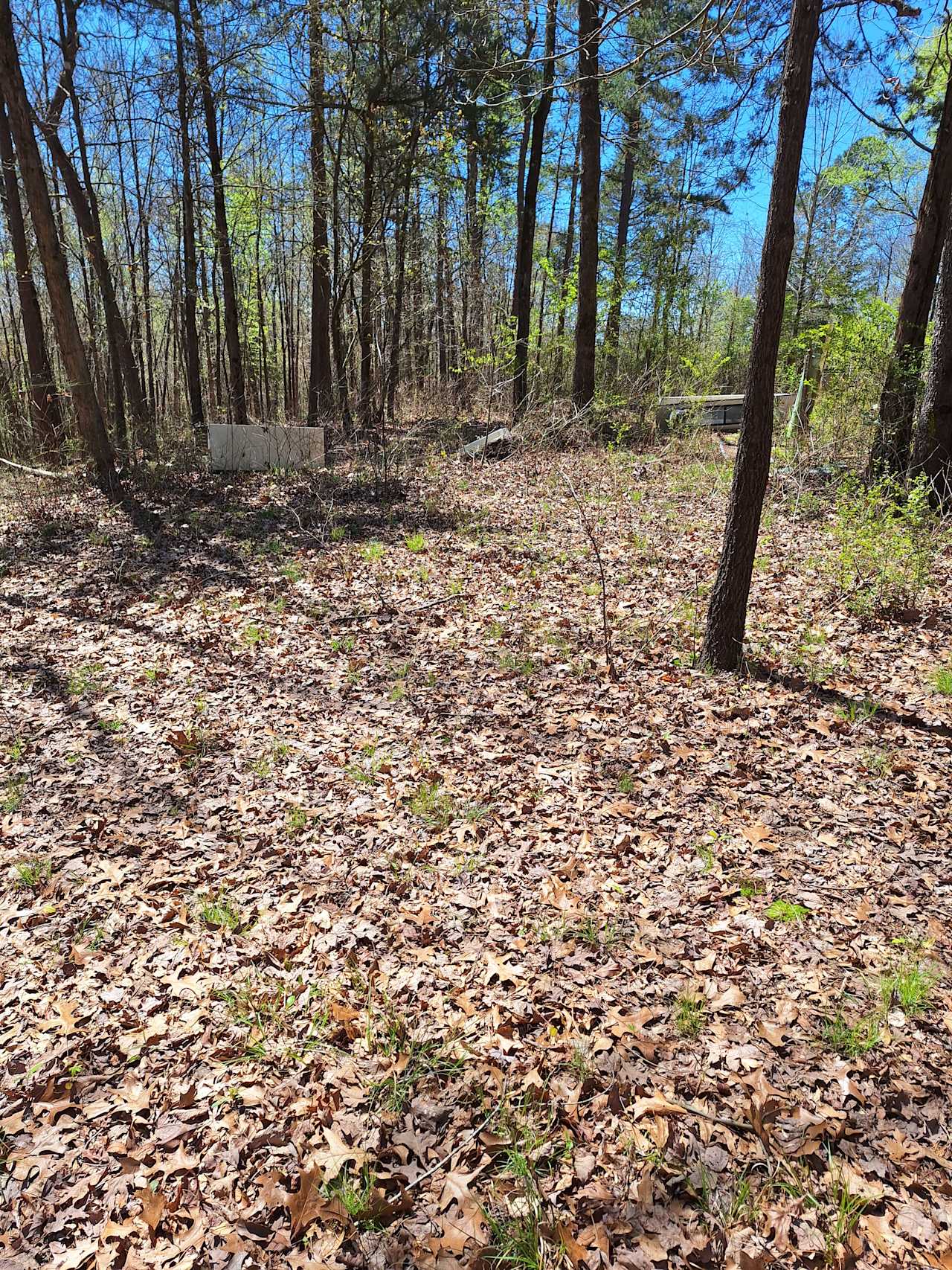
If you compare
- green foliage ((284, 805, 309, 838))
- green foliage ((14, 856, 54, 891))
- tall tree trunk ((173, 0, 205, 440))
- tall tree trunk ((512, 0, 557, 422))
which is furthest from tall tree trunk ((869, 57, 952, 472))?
tall tree trunk ((173, 0, 205, 440))

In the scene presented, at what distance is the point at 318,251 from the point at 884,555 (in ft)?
37.8

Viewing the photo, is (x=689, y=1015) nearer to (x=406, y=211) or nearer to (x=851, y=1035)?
(x=851, y=1035)

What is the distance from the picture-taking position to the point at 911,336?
29.9ft

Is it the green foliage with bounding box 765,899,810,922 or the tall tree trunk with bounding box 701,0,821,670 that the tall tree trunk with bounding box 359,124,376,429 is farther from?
the green foliage with bounding box 765,899,810,922

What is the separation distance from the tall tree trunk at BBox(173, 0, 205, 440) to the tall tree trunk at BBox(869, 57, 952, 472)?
1176cm

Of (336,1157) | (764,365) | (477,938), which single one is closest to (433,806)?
(477,938)

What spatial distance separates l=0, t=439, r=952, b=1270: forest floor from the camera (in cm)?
223

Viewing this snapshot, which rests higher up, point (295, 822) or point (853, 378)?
point (853, 378)

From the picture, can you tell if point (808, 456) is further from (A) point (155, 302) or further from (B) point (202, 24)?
(A) point (155, 302)

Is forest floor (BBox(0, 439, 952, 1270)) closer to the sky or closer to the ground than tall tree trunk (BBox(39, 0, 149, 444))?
closer to the ground

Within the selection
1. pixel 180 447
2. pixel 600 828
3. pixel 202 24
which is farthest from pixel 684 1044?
pixel 202 24

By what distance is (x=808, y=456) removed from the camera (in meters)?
10.3

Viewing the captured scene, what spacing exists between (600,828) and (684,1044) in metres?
1.39

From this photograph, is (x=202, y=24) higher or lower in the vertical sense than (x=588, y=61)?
higher
